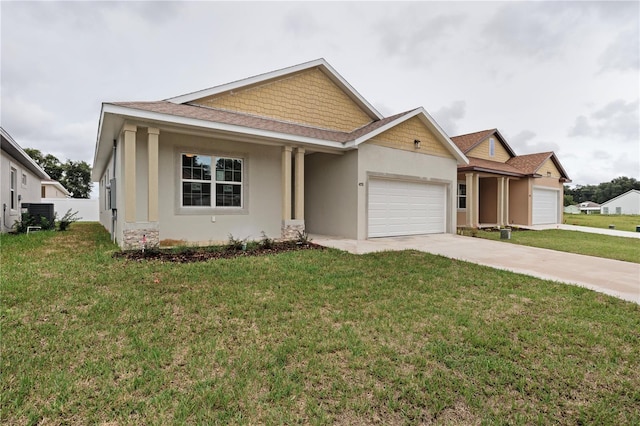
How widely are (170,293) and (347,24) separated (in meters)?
13.2

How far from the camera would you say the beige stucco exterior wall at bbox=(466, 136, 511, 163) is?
19.5 m

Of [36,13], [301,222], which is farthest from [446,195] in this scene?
[36,13]

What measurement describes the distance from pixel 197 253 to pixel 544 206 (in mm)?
22694

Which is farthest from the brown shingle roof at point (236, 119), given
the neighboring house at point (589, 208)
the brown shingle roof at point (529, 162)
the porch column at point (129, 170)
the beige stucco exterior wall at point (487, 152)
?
the neighboring house at point (589, 208)

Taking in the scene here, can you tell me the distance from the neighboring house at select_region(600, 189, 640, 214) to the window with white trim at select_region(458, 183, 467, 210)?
54.3 m

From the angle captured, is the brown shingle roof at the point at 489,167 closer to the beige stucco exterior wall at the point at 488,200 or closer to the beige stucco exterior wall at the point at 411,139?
the beige stucco exterior wall at the point at 488,200

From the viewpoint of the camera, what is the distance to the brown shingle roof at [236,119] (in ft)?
28.4

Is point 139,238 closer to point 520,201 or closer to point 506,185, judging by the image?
point 506,185

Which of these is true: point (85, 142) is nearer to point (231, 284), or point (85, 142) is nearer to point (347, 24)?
point (347, 24)

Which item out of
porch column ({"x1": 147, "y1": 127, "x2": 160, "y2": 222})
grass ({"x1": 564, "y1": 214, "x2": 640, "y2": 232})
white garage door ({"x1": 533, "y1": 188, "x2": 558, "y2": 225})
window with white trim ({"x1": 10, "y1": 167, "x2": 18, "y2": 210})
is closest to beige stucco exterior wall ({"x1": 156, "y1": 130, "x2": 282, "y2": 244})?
porch column ({"x1": 147, "y1": 127, "x2": 160, "y2": 222})

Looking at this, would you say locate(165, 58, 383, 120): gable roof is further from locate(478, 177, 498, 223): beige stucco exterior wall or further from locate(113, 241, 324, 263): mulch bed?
locate(478, 177, 498, 223): beige stucco exterior wall

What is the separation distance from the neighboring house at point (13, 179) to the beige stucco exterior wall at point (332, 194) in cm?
1099

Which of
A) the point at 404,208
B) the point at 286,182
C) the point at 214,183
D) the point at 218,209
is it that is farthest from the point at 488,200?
the point at 214,183

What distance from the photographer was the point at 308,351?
3209mm
